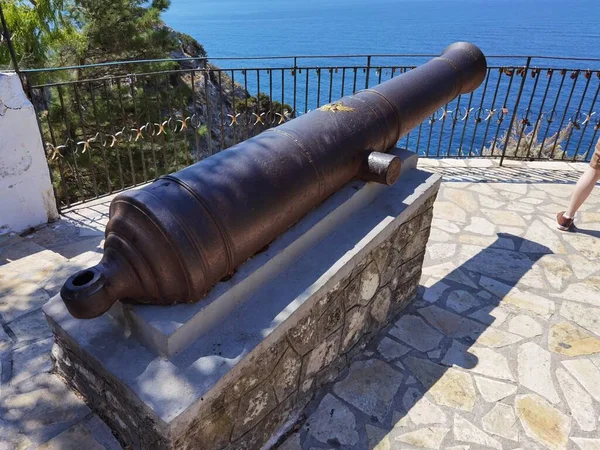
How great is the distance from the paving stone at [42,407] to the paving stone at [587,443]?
2.55m

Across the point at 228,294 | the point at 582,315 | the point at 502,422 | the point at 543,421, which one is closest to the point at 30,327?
the point at 228,294

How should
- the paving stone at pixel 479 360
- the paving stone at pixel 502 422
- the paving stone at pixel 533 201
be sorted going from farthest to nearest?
the paving stone at pixel 533 201
the paving stone at pixel 479 360
the paving stone at pixel 502 422

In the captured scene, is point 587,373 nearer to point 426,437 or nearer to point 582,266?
point 426,437

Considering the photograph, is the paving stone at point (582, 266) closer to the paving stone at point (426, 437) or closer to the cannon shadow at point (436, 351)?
the cannon shadow at point (436, 351)

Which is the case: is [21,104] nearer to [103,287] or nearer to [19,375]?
[19,375]

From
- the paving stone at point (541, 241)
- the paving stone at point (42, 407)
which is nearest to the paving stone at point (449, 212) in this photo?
the paving stone at point (541, 241)

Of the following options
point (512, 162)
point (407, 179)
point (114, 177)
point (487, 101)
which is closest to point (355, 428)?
point (407, 179)

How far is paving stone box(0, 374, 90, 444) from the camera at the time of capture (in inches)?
79.0

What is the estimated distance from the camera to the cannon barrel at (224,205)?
5.58 feet

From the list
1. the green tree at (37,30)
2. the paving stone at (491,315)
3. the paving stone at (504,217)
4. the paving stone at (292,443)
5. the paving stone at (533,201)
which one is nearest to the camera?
the paving stone at (292,443)

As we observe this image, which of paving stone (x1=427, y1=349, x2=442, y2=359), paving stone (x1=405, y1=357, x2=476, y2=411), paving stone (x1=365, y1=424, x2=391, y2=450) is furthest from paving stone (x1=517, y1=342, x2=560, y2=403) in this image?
paving stone (x1=365, y1=424, x2=391, y2=450)

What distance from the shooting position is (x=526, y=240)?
4527 millimetres

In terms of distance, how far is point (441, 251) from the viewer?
4.35 meters

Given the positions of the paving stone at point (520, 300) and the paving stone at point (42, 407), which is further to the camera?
the paving stone at point (520, 300)
